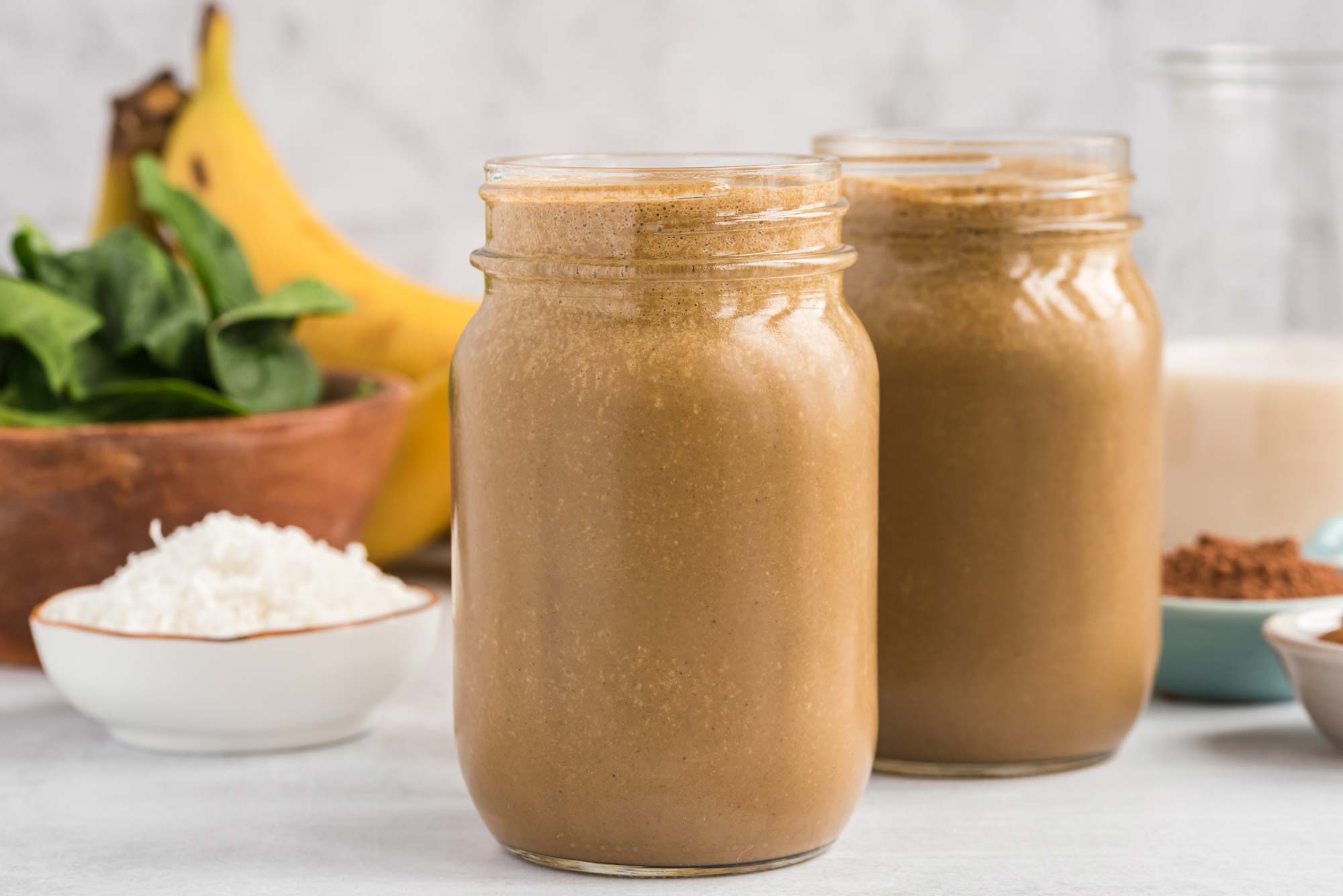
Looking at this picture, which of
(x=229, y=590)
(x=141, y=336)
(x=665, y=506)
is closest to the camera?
(x=665, y=506)

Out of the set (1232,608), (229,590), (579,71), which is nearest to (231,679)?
(229,590)

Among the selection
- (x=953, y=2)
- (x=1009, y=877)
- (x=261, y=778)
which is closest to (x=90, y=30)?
(x=953, y=2)

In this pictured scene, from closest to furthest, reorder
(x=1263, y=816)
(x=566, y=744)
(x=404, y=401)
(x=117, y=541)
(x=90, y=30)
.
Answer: (x=566, y=744) → (x=1263, y=816) → (x=117, y=541) → (x=404, y=401) → (x=90, y=30)

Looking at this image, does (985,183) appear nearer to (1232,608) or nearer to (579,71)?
(1232,608)

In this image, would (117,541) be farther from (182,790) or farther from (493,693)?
(493,693)

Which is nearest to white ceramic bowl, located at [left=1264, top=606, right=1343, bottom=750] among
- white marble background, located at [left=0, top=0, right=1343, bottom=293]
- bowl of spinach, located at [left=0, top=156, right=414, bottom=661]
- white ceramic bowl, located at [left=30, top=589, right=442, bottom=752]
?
white ceramic bowl, located at [left=30, top=589, right=442, bottom=752]

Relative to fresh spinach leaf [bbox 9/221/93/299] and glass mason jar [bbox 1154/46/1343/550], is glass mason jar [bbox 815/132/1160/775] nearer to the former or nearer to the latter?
glass mason jar [bbox 1154/46/1343/550]
